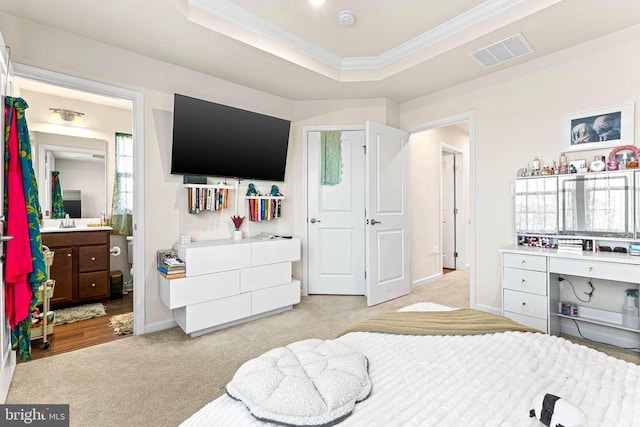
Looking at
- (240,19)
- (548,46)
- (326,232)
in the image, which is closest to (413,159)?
(326,232)

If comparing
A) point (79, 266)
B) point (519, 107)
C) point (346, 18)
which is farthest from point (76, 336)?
point (519, 107)

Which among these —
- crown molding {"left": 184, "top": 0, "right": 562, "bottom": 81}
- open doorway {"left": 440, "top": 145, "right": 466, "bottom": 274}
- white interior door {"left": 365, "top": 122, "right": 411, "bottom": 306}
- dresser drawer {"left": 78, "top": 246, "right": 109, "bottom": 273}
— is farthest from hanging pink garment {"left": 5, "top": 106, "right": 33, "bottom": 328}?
open doorway {"left": 440, "top": 145, "right": 466, "bottom": 274}

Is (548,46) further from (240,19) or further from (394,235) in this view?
(240,19)

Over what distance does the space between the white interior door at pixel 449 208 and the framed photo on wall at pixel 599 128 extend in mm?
3006

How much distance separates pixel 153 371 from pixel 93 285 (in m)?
2.15

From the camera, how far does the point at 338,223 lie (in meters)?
4.04

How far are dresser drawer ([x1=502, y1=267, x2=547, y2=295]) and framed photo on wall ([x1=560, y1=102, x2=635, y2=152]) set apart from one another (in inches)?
44.6

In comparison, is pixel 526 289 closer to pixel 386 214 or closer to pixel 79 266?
pixel 386 214

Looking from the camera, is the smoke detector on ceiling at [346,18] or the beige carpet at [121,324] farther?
the beige carpet at [121,324]

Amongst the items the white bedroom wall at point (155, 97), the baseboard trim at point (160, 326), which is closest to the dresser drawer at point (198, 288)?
the baseboard trim at point (160, 326)

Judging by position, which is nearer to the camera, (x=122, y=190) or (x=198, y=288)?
(x=198, y=288)

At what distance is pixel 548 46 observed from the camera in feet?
8.80

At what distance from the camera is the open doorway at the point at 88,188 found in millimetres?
3368

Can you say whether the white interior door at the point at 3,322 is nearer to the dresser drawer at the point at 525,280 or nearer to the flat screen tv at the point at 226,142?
the flat screen tv at the point at 226,142
